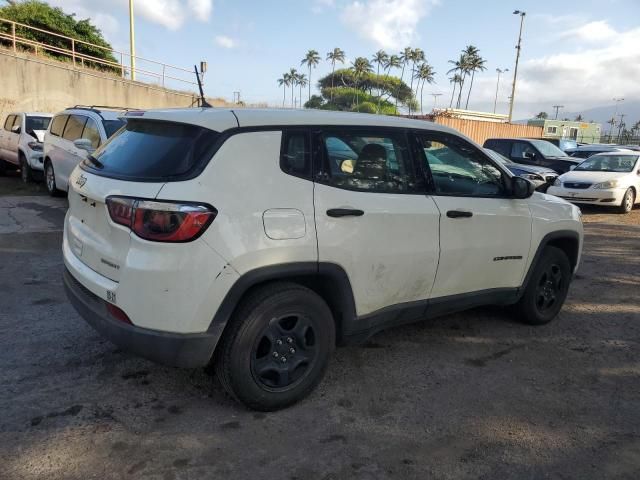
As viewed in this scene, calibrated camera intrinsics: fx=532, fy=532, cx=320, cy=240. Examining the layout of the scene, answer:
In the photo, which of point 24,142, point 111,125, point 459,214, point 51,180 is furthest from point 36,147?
point 459,214

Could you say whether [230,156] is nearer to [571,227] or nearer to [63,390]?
[63,390]

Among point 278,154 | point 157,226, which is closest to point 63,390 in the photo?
point 157,226

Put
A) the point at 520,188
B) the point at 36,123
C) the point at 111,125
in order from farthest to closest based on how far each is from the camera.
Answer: the point at 36,123
the point at 111,125
the point at 520,188

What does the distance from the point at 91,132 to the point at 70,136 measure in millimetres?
878

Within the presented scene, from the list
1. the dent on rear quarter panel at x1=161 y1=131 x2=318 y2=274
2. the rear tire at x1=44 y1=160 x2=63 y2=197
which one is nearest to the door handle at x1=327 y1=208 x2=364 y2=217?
the dent on rear quarter panel at x1=161 y1=131 x2=318 y2=274

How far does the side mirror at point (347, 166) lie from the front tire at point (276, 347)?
77 centimetres

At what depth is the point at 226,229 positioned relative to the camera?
2.74 m

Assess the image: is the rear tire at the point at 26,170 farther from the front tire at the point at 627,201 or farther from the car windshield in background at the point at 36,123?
the front tire at the point at 627,201

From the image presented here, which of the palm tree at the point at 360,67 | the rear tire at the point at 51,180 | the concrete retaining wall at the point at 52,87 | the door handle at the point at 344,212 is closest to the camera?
the door handle at the point at 344,212

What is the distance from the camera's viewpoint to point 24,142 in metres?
12.1

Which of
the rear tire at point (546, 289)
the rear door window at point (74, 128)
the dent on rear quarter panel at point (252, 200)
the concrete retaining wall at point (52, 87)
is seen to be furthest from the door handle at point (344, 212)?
the concrete retaining wall at point (52, 87)

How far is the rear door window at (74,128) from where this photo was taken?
358 inches

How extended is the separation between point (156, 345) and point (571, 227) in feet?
12.1

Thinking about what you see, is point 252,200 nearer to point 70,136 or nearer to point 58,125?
point 70,136
